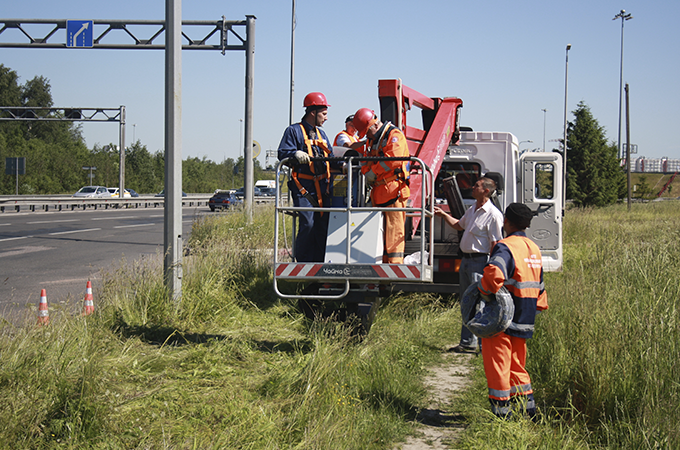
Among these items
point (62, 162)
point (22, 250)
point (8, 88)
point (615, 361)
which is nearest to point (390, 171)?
point (615, 361)

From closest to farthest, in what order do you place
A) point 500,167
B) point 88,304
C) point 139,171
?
point 88,304 → point 500,167 → point 139,171

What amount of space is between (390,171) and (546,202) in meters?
4.14

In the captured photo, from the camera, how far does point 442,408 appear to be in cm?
484

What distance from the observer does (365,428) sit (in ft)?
13.3

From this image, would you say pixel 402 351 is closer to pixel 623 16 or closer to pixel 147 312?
A: pixel 147 312

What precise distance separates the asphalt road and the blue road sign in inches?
237

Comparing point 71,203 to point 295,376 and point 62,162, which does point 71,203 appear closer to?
point 62,162

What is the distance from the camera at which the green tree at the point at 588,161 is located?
35594 mm

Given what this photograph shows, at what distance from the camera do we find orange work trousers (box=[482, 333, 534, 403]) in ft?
13.5

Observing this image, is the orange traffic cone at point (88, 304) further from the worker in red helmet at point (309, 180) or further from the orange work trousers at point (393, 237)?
the orange work trousers at point (393, 237)

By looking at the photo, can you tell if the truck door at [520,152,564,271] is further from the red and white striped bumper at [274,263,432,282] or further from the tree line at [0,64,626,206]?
the tree line at [0,64,626,206]

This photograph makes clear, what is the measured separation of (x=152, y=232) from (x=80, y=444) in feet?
60.5

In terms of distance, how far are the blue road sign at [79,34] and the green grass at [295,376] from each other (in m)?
14.8

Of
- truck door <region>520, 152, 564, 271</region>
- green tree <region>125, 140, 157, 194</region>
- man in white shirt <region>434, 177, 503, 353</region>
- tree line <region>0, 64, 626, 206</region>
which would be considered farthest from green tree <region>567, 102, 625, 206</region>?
green tree <region>125, 140, 157, 194</region>
